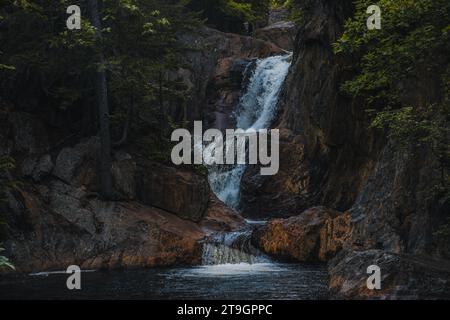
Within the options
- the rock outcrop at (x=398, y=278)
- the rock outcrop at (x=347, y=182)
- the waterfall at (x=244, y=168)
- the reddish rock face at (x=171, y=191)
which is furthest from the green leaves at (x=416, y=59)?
the reddish rock face at (x=171, y=191)

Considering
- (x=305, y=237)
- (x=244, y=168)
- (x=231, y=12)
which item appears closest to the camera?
(x=305, y=237)

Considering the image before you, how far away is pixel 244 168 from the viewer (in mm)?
28578

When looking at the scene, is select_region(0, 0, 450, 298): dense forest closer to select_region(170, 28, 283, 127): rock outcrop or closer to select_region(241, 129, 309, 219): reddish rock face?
select_region(241, 129, 309, 219): reddish rock face

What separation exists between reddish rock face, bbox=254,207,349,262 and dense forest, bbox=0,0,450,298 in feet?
0.16

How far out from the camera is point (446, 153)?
479 inches

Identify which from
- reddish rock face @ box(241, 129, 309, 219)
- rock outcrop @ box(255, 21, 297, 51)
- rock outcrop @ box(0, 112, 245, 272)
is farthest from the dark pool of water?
rock outcrop @ box(255, 21, 297, 51)

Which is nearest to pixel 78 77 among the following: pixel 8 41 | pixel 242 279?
pixel 8 41

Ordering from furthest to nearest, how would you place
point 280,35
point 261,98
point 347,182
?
point 280,35, point 261,98, point 347,182

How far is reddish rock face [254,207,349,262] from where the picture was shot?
19.1 m

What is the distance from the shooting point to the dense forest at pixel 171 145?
44.2ft

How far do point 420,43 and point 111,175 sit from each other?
11.8 meters

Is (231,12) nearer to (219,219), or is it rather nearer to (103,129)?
(219,219)

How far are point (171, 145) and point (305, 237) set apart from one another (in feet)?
21.9

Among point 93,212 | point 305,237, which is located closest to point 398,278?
point 305,237
